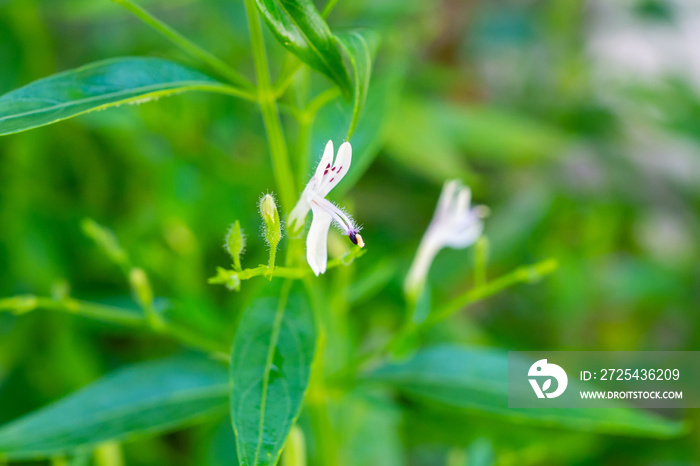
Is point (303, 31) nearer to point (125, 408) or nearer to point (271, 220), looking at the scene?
point (271, 220)

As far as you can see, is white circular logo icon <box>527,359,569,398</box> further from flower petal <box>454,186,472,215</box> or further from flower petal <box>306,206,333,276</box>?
flower petal <box>306,206,333,276</box>

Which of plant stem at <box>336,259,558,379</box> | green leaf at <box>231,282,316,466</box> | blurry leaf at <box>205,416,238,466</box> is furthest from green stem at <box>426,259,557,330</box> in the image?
blurry leaf at <box>205,416,238,466</box>

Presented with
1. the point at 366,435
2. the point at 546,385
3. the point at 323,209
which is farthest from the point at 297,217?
the point at 366,435

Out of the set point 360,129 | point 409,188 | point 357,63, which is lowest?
point 357,63

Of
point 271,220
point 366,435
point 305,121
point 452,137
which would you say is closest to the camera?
point 271,220

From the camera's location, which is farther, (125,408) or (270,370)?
(125,408)

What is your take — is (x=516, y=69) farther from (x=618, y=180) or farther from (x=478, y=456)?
(x=478, y=456)

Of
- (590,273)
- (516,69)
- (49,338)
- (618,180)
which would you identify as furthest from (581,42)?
(49,338)
